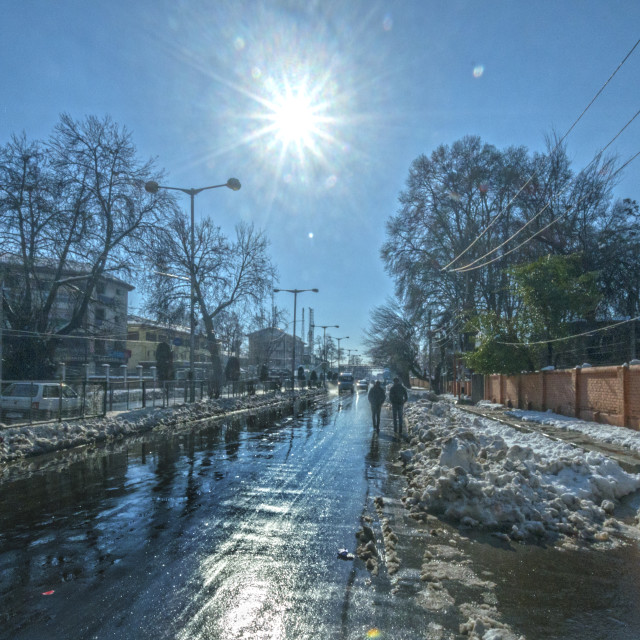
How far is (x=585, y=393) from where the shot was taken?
1862 centimetres

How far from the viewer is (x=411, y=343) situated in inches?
2327

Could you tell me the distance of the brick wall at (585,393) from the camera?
49.4ft

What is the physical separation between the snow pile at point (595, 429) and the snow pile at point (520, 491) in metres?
4.94

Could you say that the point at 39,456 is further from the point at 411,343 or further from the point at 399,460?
the point at 411,343

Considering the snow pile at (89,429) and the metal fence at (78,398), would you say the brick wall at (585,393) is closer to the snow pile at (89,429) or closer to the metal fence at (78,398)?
the snow pile at (89,429)

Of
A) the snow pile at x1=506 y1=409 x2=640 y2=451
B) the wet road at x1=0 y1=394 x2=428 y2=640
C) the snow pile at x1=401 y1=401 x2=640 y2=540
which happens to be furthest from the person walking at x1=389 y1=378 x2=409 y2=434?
the snow pile at x1=401 y1=401 x2=640 y2=540

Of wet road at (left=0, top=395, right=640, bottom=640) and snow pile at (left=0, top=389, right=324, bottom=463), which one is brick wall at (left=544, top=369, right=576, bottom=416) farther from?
snow pile at (left=0, top=389, right=324, bottom=463)

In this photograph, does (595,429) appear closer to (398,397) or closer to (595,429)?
(595,429)

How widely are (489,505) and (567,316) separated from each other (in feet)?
76.1

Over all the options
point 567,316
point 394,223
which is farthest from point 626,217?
point 394,223

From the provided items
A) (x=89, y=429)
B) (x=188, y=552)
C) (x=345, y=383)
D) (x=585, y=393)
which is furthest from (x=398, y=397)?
(x=345, y=383)

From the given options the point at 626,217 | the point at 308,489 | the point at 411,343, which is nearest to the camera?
the point at 308,489

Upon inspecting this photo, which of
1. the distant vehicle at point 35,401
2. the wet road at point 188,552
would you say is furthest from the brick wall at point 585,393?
the distant vehicle at point 35,401

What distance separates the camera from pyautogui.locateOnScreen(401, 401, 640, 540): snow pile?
651cm
